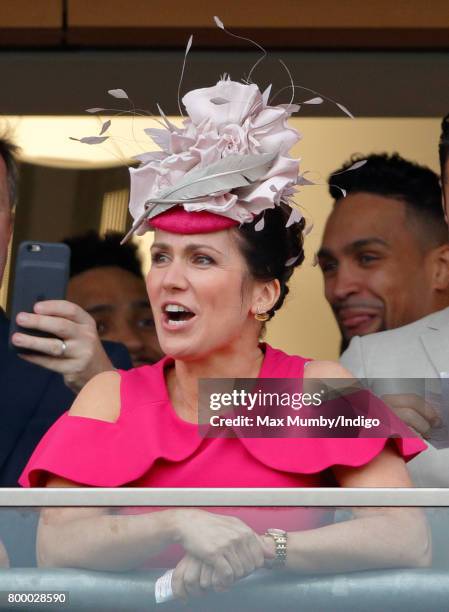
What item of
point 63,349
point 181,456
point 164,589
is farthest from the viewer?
point 63,349

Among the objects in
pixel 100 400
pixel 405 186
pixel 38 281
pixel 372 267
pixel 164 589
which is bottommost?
pixel 164 589

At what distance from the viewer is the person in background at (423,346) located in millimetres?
3246

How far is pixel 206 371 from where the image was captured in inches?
125

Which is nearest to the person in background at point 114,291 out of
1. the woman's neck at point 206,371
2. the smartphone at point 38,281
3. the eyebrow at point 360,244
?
the smartphone at point 38,281

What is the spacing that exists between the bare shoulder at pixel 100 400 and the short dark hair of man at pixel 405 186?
3.03 feet

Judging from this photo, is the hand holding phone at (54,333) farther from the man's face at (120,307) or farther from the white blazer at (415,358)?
the white blazer at (415,358)

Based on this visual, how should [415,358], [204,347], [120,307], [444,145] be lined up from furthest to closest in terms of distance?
[120,307], [444,145], [415,358], [204,347]

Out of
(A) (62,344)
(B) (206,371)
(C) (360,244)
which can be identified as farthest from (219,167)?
(C) (360,244)

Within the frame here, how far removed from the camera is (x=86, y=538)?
2.82 meters

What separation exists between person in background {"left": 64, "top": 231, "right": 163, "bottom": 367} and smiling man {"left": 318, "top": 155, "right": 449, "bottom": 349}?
1.49 feet

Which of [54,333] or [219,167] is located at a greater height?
[219,167]

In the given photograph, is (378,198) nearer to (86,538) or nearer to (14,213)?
(14,213)

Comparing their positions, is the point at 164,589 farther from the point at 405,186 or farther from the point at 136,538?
the point at 405,186

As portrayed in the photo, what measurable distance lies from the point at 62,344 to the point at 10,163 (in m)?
0.56
